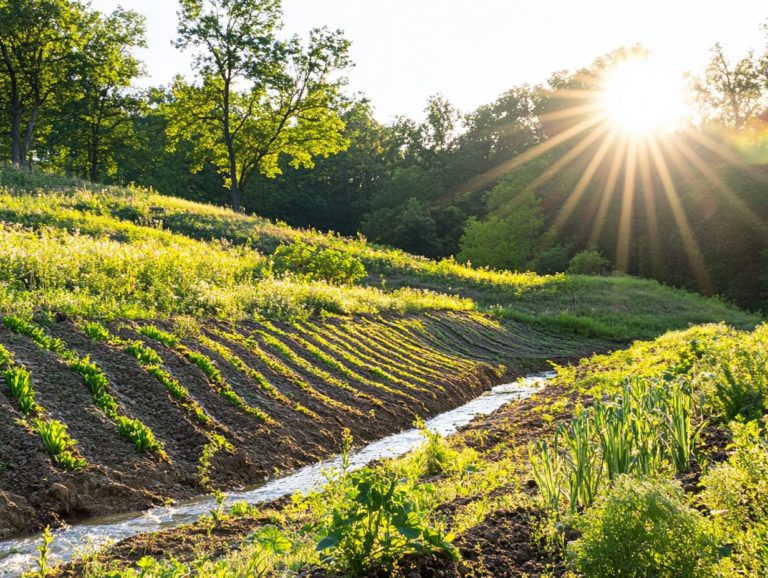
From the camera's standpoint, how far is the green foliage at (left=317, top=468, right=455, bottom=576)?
331cm

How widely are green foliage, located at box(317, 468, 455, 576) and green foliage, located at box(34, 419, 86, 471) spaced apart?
3730 mm

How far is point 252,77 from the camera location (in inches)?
1457

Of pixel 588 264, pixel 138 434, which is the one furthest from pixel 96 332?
pixel 588 264

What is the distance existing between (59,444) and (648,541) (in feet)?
17.8

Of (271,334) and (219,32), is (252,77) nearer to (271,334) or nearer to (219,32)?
(219,32)

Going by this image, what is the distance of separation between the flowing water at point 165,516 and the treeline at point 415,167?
103ft

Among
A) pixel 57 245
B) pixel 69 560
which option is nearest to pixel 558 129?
pixel 57 245

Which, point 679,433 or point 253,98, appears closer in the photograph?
point 679,433

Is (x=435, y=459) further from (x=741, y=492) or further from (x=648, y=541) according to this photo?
(x=648, y=541)

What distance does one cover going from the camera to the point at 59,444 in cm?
634

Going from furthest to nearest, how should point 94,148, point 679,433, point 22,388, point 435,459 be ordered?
point 94,148
point 435,459
point 22,388
point 679,433

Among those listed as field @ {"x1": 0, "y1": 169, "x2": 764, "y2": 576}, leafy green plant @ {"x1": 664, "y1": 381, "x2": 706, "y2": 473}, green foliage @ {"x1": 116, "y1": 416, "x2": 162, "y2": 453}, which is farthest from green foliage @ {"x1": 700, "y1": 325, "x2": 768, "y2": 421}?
green foliage @ {"x1": 116, "y1": 416, "x2": 162, "y2": 453}

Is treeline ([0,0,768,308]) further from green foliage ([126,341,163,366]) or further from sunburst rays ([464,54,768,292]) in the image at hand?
green foliage ([126,341,163,366])

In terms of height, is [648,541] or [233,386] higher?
[648,541]
